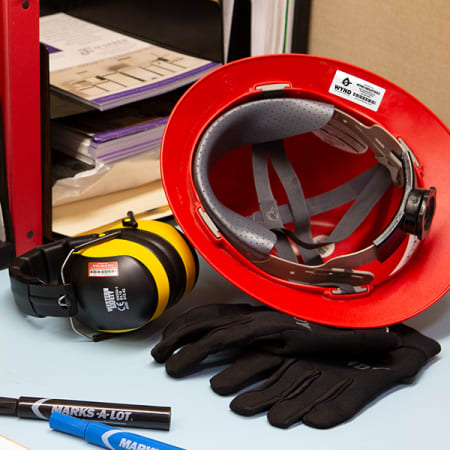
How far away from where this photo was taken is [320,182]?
3.51 ft

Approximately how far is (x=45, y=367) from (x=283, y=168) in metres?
0.44

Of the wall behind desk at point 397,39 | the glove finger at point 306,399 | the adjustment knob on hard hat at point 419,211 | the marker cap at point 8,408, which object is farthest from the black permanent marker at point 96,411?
the wall behind desk at point 397,39

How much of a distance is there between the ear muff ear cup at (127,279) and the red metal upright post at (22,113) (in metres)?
0.17

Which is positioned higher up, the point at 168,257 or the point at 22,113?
the point at 22,113

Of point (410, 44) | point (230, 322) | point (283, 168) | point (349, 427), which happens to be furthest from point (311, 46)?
point (349, 427)

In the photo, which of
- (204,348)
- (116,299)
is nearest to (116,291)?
(116,299)

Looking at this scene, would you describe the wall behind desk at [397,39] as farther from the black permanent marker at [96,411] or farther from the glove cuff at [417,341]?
the black permanent marker at [96,411]

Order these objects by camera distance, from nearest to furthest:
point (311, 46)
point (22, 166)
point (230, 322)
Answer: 1. point (230, 322)
2. point (22, 166)
3. point (311, 46)

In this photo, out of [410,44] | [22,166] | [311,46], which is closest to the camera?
[22,166]

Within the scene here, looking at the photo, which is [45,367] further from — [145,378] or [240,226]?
[240,226]

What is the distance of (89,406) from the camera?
2.32 feet

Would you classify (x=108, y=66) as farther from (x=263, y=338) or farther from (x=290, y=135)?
(x=263, y=338)

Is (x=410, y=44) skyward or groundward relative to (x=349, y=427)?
skyward

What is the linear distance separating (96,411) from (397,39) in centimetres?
72
